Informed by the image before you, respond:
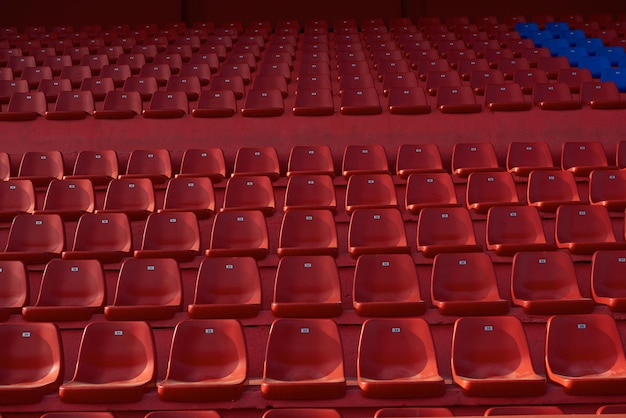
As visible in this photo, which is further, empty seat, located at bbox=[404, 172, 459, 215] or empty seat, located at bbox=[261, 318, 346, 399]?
empty seat, located at bbox=[404, 172, 459, 215]

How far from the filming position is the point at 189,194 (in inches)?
134

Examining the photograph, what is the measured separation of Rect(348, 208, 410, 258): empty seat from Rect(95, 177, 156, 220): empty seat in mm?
Result: 867

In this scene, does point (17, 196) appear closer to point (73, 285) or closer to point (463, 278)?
point (73, 285)

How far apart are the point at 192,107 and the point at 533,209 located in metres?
2.17

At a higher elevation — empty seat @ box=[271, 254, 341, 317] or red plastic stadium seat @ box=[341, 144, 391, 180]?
red plastic stadium seat @ box=[341, 144, 391, 180]

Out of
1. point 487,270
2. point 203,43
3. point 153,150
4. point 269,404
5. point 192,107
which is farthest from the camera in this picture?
point 203,43

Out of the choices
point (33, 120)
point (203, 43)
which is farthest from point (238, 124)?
point (203, 43)

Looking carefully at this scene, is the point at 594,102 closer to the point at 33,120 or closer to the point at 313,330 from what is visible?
the point at 313,330

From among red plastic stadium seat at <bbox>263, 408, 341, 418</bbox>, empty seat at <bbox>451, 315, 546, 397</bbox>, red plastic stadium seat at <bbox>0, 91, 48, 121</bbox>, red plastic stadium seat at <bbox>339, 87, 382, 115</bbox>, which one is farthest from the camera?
red plastic stadium seat at <bbox>0, 91, 48, 121</bbox>

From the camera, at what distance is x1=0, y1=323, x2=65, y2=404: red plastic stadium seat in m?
2.34

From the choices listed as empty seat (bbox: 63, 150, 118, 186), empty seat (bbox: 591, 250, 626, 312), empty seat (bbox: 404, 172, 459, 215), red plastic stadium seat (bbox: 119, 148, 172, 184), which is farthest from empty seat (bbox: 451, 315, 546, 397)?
empty seat (bbox: 63, 150, 118, 186)

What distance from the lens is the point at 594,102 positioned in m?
4.14

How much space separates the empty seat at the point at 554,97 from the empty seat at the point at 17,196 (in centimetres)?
246

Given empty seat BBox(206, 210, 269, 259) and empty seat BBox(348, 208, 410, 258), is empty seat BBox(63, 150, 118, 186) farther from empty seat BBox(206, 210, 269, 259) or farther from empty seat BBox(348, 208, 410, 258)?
empty seat BBox(348, 208, 410, 258)
